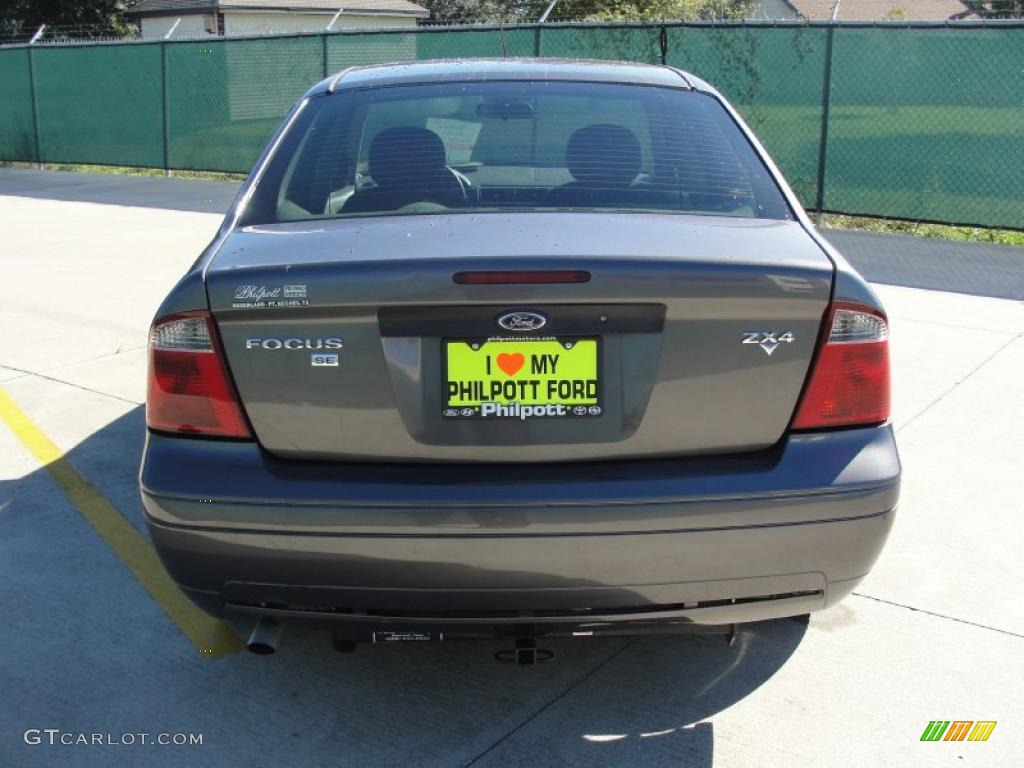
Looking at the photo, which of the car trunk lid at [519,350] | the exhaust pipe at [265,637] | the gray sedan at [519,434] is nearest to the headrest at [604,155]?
the gray sedan at [519,434]

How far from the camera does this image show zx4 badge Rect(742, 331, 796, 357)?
2.68 m

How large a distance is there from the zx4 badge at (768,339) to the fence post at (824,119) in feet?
30.0

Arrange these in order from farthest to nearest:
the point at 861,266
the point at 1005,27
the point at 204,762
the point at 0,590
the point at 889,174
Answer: the point at 889,174 → the point at 1005,27 → the point at 861,266 → the point at 0,590 → the point at 204,762

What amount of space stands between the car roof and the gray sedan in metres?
1.14

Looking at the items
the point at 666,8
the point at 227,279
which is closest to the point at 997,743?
the point at 227,279

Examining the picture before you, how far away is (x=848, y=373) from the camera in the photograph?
2.78 m

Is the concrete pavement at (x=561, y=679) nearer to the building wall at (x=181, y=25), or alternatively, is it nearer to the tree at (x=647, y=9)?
the tree at (x=647, y=9)

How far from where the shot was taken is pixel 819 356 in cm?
274

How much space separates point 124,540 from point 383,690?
150 cm

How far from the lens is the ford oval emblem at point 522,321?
2607 mm

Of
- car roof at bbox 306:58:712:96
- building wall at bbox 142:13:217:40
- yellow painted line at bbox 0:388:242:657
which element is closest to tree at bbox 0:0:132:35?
building wall at bbox 142:13:217:40

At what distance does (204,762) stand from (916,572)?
8.04ft

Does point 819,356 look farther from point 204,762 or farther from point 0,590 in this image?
point 0,590

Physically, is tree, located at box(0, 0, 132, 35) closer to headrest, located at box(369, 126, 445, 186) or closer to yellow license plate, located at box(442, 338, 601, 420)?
headrest, located at box(369, 126, 445, 186)
